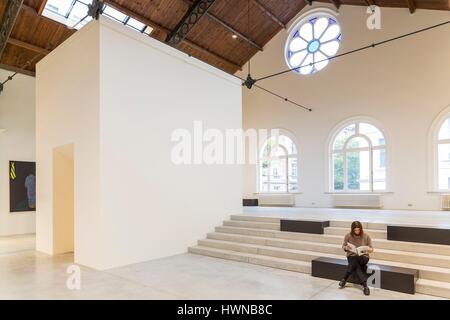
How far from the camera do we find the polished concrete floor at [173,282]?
163 inches

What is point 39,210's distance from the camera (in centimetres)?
714

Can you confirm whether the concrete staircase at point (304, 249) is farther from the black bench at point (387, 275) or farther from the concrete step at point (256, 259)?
the black bench at point (387, 275)

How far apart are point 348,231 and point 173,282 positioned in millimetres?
3280

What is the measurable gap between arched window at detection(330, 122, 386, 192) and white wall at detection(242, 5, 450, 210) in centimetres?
35

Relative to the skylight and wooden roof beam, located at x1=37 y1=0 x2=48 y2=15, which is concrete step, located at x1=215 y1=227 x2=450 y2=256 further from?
wooden roof beam, located at x1=37 y1=0 x2=48 y2=15

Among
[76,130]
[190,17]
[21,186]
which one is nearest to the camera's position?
[76,130]

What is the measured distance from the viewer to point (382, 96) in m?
10.3

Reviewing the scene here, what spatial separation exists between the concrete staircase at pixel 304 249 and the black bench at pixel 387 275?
0.17 metres

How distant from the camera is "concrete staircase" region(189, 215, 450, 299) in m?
4.47

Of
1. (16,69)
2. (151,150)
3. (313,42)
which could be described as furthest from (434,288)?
(16,69)

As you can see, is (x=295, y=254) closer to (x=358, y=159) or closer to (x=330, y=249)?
(x=330, y=249)

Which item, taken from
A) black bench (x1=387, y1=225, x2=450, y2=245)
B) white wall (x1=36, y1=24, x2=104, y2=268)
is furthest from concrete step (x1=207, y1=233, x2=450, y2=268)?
white wall (x1=36, y1=24, x2=104, y2=268)

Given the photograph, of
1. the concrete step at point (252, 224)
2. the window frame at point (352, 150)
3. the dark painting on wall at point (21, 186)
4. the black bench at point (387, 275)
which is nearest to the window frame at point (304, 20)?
the window frame at point (352, 150)
